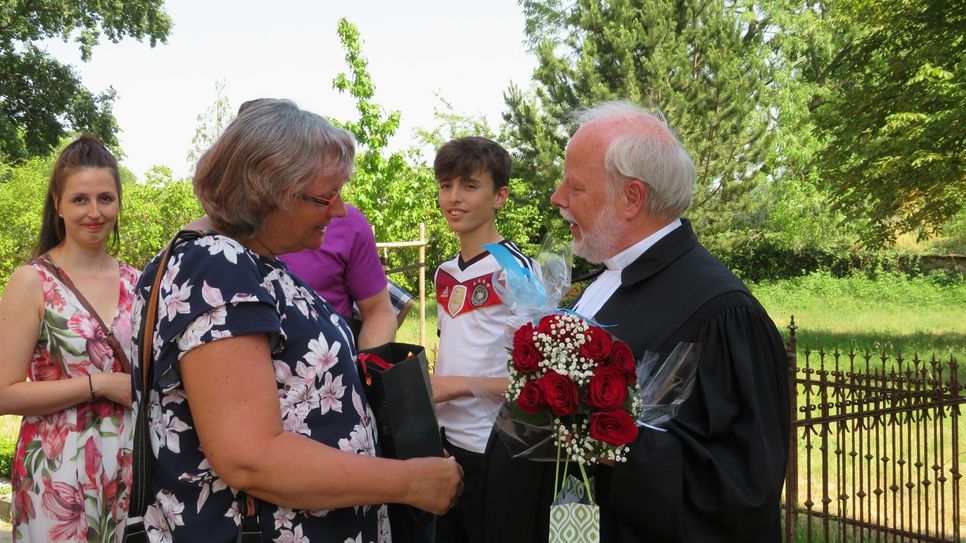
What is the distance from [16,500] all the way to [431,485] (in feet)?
6.03

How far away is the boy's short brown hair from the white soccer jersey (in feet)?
1.42

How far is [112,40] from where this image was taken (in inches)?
1033

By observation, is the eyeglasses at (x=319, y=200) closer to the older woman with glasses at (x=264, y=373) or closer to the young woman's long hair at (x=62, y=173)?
the older woman with glasses at (x=264, y=373)

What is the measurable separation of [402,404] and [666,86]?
28493mm

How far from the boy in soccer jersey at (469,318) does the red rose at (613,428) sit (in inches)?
47.1

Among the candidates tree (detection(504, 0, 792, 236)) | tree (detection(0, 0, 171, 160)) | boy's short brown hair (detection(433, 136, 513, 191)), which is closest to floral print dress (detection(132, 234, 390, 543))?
boy's short brown hair (detection(433, 136, 513, 191))

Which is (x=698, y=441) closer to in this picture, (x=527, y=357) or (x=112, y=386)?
(x=527, y=357)

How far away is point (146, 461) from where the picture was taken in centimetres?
208

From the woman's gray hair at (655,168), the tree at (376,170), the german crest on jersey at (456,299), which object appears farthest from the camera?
the tree at (376,170)

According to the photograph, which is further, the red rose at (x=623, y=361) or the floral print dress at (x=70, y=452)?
the floral print dress at (x=70, y=452)

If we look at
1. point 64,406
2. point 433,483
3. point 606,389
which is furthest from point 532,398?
point 64,406

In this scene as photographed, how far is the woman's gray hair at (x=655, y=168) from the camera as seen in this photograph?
276 centimetres

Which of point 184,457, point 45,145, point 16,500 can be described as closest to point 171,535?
point 184,457

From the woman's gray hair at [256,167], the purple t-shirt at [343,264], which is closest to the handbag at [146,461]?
the woman's gray hair at [256,167]
